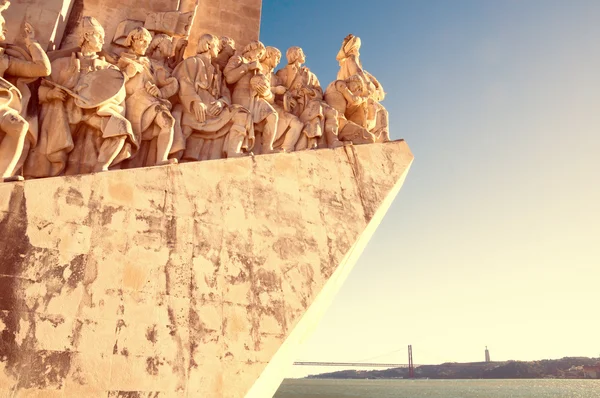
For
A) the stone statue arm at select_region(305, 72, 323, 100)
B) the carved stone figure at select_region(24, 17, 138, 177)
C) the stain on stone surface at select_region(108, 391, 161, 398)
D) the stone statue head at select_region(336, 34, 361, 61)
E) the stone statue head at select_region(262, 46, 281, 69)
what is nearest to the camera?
the stain on stone surface at select_region(108, 391, 161, 398)

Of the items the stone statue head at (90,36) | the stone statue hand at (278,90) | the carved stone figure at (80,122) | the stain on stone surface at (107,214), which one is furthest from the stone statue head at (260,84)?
the stain on stone surface at (107,214)

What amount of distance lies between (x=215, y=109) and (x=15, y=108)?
1942 mm

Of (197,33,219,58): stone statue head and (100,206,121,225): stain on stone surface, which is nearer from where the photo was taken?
(100,206,121,225): stain on stone surface

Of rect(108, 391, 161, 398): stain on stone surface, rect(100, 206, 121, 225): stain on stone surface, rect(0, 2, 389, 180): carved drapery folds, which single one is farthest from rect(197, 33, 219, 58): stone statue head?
rect(108, 391, 161, 398): stain on stone surface

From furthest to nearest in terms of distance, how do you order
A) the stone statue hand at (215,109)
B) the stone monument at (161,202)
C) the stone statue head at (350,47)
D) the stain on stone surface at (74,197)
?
the stone statue head at (350,47) → the stone statue hand at (215,109) → the stain on stone surface at (74,197) → the stone monument at (161,202)

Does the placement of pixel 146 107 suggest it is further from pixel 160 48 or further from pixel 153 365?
pixel 153 365

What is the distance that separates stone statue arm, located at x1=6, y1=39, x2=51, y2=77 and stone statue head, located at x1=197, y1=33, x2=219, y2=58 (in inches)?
69.5

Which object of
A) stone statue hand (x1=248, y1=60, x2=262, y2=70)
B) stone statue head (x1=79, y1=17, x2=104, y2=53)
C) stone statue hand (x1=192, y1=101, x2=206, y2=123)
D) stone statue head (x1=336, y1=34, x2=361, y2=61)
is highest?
stone statue head (x1=336, y1=34, x2=361, y2=61)

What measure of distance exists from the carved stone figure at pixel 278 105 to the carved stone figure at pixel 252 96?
104 mm

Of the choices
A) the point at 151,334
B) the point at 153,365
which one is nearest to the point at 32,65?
the point at 151,334

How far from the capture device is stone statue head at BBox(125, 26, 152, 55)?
5527mm

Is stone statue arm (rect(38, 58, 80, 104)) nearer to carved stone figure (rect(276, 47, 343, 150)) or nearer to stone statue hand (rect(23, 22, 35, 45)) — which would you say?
stone statue hand (rect(23, 22, 35, 45))

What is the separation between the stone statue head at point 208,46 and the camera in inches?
238

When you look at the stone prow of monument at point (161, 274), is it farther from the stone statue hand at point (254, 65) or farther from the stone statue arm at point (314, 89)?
the stone statue arm at point (314, 89)
